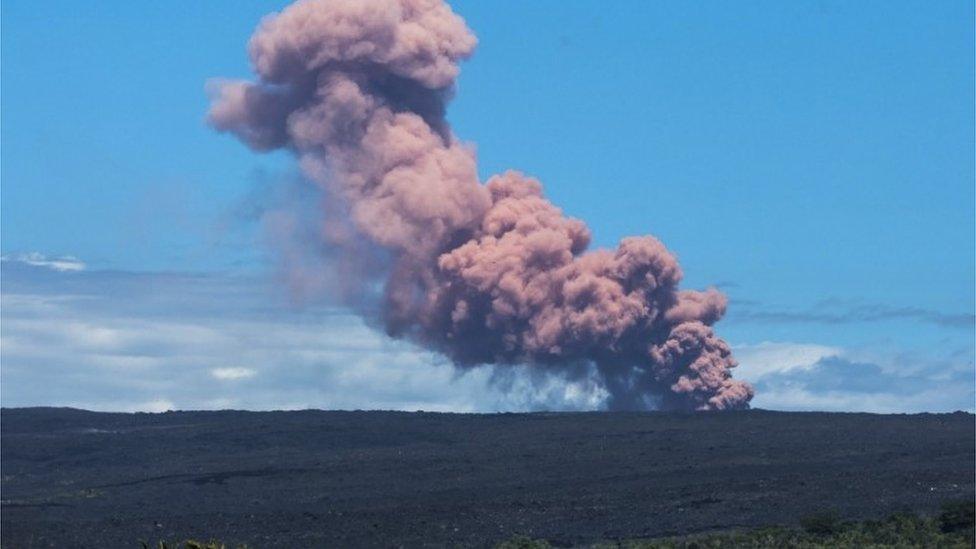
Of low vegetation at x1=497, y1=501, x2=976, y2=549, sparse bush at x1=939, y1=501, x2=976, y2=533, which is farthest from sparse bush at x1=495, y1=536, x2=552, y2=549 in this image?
sparse bush at x1=939, y1=501, x2=976, y2=533

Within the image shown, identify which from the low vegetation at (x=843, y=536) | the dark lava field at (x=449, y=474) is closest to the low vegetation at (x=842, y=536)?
the low vegetation at (x=843, y=536)

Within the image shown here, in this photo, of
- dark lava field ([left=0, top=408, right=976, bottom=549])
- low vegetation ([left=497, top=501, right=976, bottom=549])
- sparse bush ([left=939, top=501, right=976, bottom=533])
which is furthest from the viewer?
dark lava field ([left=0, top=408, right=976, bottom=549])

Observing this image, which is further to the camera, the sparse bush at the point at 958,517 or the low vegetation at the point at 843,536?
the sparse bush at the point at 958,517

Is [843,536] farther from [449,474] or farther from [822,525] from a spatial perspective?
[449,474]

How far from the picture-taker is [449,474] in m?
62.5

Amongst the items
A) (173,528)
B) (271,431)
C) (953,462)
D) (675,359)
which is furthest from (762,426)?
(173,528)

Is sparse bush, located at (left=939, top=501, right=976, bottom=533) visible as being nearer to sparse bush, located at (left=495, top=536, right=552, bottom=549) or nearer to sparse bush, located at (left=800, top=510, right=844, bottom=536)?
sparse bush, located at (left=800, top=510, right=844, bottom=536)

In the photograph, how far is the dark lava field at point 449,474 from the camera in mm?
47781

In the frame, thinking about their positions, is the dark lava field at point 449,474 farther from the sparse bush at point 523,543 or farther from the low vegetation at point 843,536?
the low vegetation at point 843,536

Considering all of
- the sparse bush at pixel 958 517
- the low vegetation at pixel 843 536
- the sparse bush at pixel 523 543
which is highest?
the sparse bush at pixel 958 517

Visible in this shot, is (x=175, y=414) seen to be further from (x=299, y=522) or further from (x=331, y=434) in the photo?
(x=299, y=522)

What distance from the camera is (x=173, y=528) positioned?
4888cm

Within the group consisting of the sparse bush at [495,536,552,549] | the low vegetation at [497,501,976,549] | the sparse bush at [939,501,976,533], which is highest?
the sparse bush at [939,501,976,533]

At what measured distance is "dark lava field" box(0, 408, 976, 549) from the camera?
157ft
